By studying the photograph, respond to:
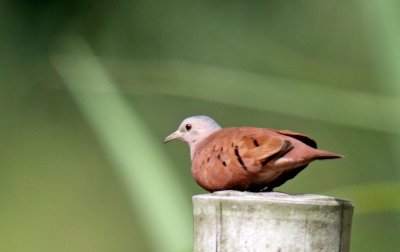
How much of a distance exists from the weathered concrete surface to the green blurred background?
52 cm

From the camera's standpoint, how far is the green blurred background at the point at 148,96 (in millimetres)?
2223

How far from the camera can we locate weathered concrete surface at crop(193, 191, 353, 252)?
1400 mm

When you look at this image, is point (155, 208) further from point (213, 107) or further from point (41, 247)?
point (213, 107)

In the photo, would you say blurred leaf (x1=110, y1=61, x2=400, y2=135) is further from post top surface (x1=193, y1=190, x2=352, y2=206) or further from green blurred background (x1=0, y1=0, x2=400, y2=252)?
post top surface (x1=193, y1=190, x2=352, y2=206)

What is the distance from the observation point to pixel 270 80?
7.46ft

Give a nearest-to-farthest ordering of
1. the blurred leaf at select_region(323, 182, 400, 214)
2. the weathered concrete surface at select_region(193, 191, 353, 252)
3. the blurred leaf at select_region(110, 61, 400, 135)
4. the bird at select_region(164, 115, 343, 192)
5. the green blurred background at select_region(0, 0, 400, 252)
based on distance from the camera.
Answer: the weathered concrete surface at select_region(193, 191, 353, 252) → the bird at select_region(164, 115, 343, 192) → the blurred leaf at select_region(323, 182, 400, 214) → the blurred leaf at select_region(110, 61, 400, 135) → the green blurred background at select_region(0, 0, 400, 252)

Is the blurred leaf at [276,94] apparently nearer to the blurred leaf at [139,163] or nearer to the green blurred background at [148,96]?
the green blurred background at [148,96]

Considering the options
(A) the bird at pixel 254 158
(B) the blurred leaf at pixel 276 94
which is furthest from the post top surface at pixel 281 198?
(B) the blurred leaf at pixel 276 94

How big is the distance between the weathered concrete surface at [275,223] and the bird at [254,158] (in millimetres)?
158

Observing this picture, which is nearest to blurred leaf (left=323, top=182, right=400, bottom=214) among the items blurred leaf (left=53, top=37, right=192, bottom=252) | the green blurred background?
the green blurred background

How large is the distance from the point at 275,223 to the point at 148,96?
87.8 inches

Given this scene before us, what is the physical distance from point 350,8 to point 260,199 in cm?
238

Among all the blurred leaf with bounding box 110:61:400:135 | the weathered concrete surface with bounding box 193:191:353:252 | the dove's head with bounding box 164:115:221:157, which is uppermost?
the blurred leaf with bounding box 110:61:400:135

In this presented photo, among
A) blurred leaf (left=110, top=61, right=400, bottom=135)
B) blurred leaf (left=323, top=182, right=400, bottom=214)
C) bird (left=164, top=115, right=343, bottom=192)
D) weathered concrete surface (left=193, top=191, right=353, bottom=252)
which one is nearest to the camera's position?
weathered concrete surface (left=193, top=191, right=353, bottom=252)
